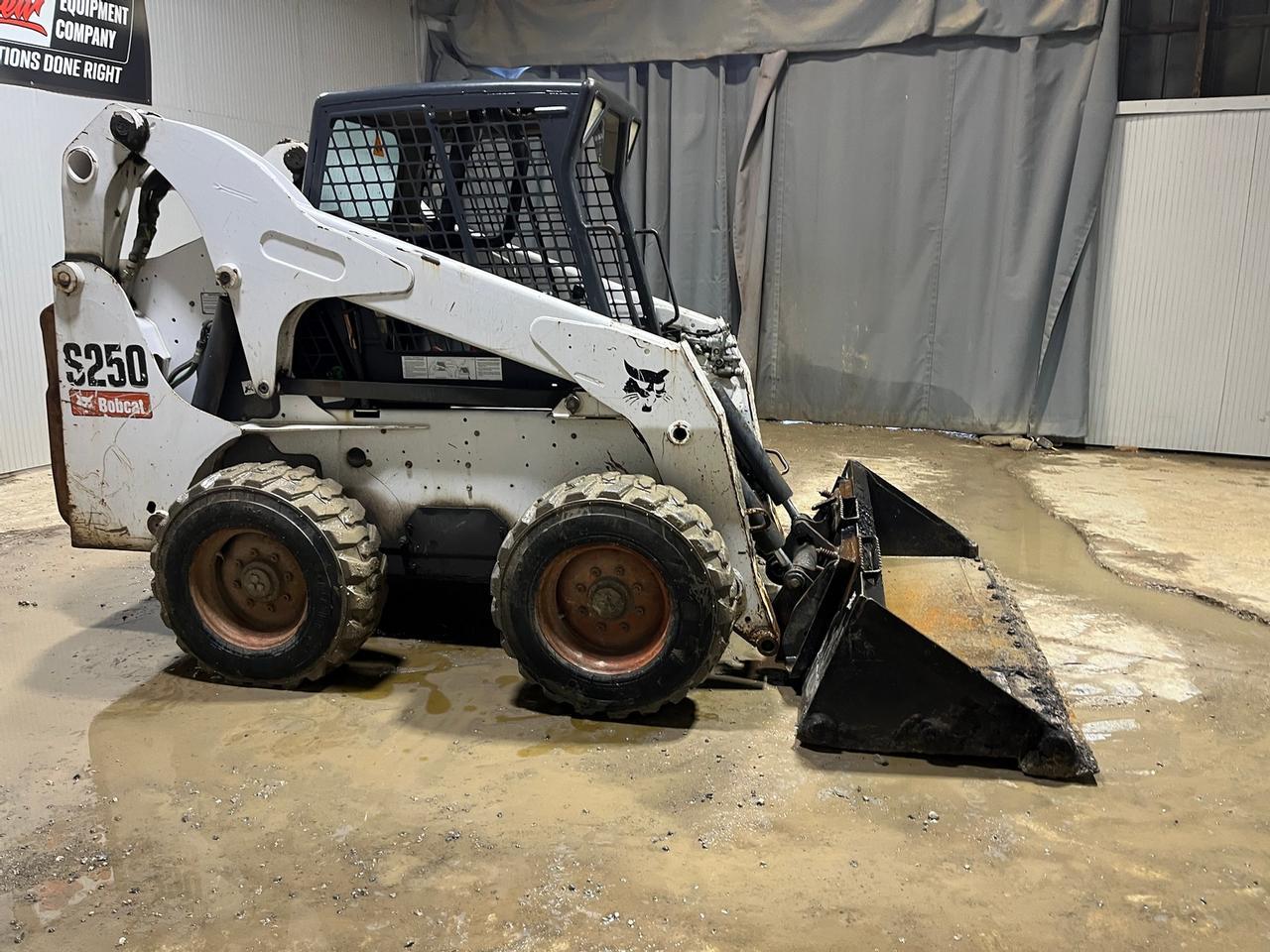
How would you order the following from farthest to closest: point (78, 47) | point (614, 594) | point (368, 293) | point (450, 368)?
point (78, 47)
point (450, 368)
point (368, 293)
point (614, 594)

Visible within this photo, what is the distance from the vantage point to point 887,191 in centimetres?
777

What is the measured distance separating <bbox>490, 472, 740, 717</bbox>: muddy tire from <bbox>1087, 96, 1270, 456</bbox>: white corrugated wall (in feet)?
18.3

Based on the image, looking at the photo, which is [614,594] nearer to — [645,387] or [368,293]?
[645,387]

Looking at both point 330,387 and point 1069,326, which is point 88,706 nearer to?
point 330,387

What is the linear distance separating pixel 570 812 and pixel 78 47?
604 centimetres

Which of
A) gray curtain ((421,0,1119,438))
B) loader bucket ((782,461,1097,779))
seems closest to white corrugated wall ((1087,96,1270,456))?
gray curtain ((421,0,1119,438))

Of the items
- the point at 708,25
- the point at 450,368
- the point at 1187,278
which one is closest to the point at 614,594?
the point at 450,368

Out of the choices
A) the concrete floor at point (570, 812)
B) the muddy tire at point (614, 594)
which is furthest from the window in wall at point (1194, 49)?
the muddy tire at point (614, 594)

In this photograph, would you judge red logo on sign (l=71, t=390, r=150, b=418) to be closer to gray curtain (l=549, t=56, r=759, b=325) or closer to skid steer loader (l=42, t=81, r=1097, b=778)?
skid steer loader (l=42, t=81, r=1097, b=778)

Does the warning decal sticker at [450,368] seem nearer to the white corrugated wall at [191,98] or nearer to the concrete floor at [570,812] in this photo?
the concrete floor at [570,812]

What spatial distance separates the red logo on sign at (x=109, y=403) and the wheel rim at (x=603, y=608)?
1602 millimetres

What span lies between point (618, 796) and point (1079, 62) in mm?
6492

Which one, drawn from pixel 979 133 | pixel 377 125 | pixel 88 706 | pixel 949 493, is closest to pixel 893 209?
pixel 979 133

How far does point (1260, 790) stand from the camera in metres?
2.81
